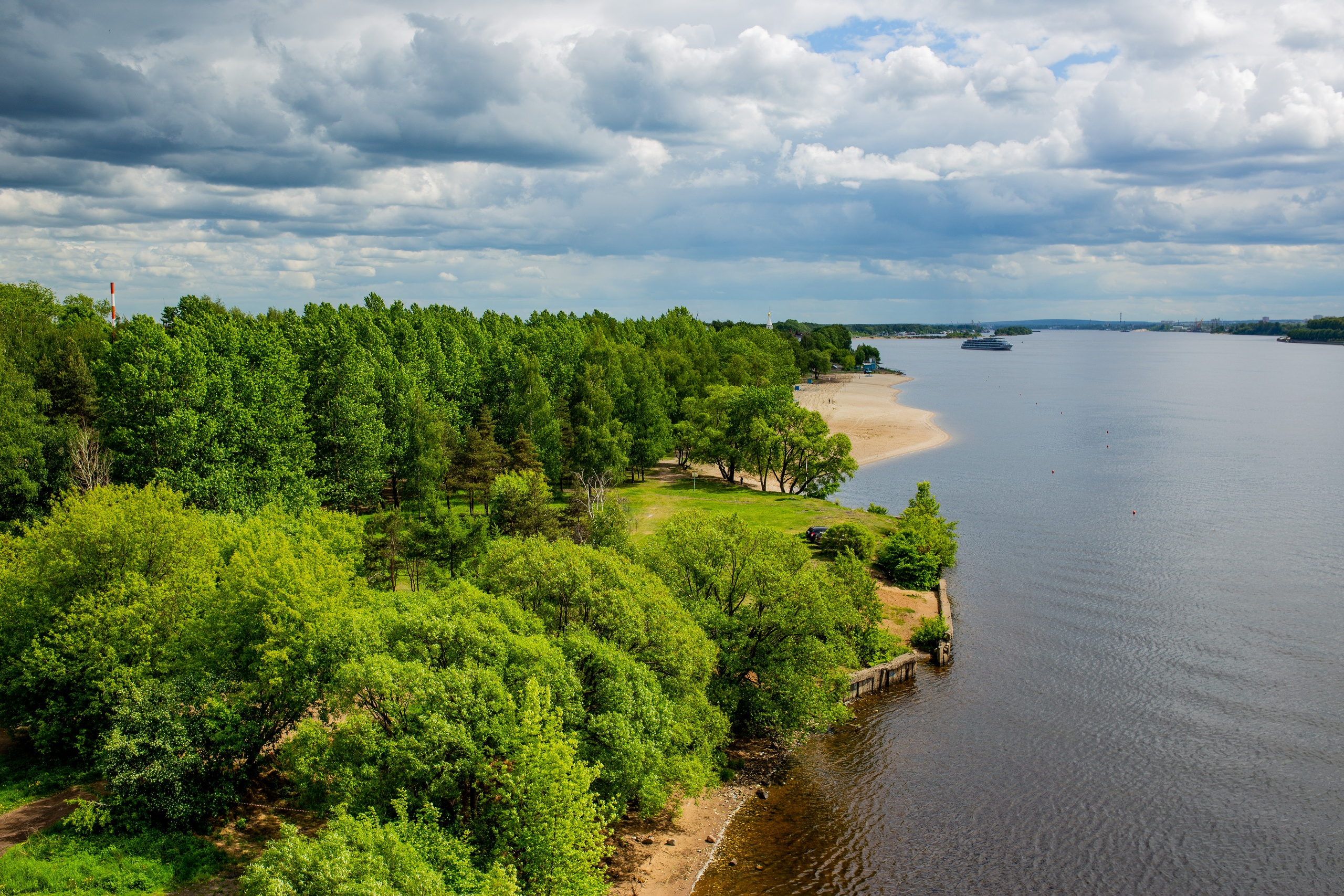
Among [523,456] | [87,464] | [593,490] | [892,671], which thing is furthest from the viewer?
[523,456]

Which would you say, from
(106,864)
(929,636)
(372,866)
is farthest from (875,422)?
(106,864)

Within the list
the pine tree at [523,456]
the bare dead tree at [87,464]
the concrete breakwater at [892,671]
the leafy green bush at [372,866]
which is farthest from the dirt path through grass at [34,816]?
the pine tree at [523,456]

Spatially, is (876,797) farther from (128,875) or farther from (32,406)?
(32,406)

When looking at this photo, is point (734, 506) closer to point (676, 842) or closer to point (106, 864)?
point (676, 842)

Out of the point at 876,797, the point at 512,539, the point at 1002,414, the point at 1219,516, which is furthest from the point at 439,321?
the point at 1002,414

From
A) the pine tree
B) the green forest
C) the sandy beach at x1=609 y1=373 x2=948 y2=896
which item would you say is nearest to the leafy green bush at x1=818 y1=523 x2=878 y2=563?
the green forest

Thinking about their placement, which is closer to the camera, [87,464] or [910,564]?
[87,464]

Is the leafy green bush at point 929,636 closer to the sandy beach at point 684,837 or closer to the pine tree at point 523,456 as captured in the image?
the sandy beach at point 684,837
